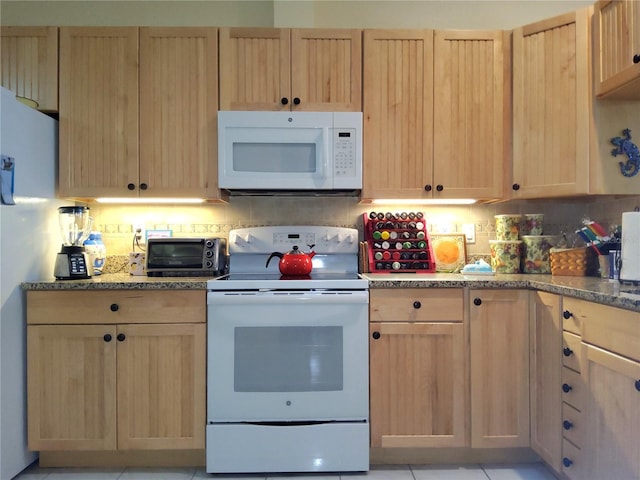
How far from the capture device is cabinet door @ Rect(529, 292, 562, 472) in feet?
5.90

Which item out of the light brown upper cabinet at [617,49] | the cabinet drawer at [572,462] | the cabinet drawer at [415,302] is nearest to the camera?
the cabinet drawer at [572,462]

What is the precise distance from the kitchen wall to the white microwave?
Result: 0.35 meters

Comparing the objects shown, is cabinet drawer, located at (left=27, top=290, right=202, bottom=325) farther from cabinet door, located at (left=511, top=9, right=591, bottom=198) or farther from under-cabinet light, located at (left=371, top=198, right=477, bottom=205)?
cabinet door, located at (left=511, top=9, right=591, bottom=198)

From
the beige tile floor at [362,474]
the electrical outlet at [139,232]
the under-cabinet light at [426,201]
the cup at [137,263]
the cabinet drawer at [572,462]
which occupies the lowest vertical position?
the beige tile floor at [362,474]

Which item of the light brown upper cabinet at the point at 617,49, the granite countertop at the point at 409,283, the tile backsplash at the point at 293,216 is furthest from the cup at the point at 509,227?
the light brown upper cabinet at the point at 617,49

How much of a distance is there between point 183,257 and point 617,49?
2258 millimetres

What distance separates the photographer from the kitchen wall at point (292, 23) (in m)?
2.56

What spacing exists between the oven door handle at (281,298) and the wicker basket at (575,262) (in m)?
1.08

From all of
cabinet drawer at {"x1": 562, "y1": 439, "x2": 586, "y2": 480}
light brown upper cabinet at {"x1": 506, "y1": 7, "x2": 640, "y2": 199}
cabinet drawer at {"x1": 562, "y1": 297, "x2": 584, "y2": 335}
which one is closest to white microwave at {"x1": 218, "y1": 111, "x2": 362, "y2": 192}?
light brown upper cabinet at {"x1": 506, "y1": 7, "x2": 640, "y2": 199}

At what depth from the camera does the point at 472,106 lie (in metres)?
2.28

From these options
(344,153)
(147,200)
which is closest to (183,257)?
(147,200)

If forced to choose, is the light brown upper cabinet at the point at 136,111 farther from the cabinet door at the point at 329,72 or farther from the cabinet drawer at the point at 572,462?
the cabinet drawer at the point at 572,462

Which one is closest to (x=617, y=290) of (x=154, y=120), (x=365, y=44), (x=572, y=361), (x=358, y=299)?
(x=572, y=361)

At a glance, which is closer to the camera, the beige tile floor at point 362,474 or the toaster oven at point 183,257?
the beige tile floor at point 362,474
